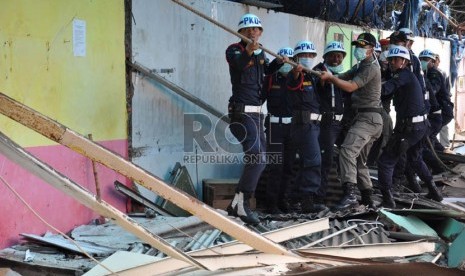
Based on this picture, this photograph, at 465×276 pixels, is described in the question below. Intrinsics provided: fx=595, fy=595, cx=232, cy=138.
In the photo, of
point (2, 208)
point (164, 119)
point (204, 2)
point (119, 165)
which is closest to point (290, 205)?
point (164, 119)

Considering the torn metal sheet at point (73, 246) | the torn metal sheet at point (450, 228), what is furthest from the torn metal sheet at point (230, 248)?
the torn metal sheet at point (450, 228)

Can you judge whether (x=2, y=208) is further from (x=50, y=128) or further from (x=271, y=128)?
(x=271, y=128)

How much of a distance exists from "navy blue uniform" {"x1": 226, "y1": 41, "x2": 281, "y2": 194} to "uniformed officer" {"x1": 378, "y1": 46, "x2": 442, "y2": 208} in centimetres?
173

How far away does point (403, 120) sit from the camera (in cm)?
734

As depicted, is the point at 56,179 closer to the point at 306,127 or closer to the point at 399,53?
the point at 306,127

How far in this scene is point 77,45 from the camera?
5.61 metres

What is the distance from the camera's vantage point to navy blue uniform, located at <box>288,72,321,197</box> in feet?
22.2

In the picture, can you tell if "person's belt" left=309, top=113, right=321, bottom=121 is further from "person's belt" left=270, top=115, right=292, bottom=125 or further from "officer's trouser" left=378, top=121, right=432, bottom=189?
"officer's trouser" left=378, top=121, right=432, bottom=189

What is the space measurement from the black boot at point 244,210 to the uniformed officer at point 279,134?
83 cm

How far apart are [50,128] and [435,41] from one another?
1387 cm

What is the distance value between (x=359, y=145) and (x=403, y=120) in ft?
2.80

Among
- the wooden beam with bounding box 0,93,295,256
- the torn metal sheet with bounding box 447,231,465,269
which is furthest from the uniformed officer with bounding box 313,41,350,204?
the wooden beam with bounding box 0,93,295,256

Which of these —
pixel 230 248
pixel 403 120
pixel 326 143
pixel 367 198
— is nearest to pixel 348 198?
pixel 367 198

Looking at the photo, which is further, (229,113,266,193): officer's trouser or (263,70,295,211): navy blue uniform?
(263,70,295,211): navy blue uniform
